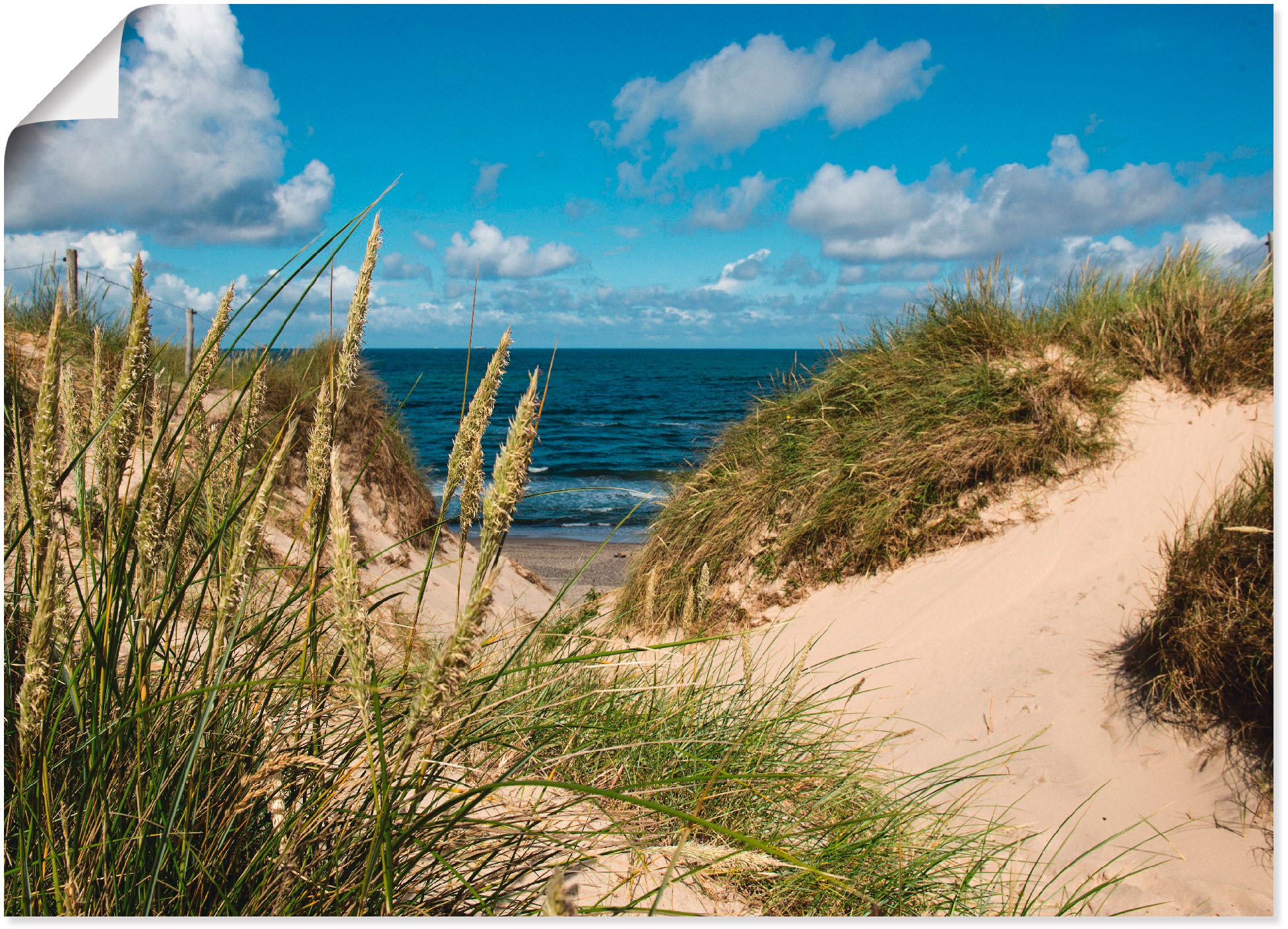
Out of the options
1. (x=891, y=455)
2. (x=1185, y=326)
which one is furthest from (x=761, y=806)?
(x=1185, y=326)

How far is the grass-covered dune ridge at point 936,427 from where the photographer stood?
4.96 meters

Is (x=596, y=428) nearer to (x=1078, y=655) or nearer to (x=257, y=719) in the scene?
(x=1078, y=655)

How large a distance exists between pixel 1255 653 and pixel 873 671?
1.85 meters

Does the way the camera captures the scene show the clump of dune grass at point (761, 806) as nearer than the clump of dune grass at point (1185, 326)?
Yes

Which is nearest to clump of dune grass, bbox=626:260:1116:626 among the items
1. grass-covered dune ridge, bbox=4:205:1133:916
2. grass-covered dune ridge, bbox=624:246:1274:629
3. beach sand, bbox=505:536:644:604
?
grass-covered dune ridge, bbox=624:246:1274:629

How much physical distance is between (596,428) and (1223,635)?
22214 mm

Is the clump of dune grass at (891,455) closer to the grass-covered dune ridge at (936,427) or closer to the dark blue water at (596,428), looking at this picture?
the grass-covered dune ridge at (936,427)

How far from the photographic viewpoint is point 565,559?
11.7 meters

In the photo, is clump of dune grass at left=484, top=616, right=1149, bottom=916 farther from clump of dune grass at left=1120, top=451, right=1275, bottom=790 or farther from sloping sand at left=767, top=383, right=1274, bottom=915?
Answer: clump of dune grass at left=1120, top=451, right=1275, bottom=790

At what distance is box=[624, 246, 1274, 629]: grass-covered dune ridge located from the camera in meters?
4.96

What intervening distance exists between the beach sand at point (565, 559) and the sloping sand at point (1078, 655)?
4735 millimetres

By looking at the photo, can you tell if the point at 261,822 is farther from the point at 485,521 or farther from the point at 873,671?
the point at 873,671

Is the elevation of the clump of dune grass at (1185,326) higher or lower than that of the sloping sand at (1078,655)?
higher

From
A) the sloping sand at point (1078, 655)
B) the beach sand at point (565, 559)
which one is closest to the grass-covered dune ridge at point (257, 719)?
the sloping sand at point (1078, 655)
